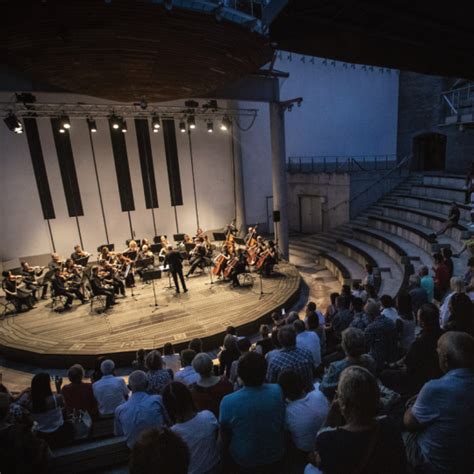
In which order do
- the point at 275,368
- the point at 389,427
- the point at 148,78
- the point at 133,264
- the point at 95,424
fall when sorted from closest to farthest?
the point at 389,427 → the point at 275,368 → the point at 95,424 → the point at 148,78 → the point at 133,264

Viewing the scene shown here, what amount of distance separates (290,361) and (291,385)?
2.07 feet

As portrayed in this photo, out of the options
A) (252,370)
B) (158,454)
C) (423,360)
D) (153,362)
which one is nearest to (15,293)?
(153,362)

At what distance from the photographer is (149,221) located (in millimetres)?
14336

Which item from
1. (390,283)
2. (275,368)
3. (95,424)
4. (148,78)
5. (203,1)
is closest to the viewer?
(275,368)

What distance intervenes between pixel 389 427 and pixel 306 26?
240 inches

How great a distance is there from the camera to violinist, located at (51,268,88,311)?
8688 millimetres

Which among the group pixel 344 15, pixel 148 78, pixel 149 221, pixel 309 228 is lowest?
pixel 309 228

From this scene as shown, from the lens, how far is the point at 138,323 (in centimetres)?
777

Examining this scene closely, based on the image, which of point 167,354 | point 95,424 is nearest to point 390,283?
point 167,354

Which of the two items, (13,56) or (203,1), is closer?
(203,1)

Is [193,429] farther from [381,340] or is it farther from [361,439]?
[381,340]

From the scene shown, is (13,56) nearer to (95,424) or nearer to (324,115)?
(95,424)

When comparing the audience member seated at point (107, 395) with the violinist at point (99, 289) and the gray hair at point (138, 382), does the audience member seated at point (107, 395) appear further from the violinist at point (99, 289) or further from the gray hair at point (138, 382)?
the violinist at point (99, 289)

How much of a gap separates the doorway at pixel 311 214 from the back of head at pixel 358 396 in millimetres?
15211
